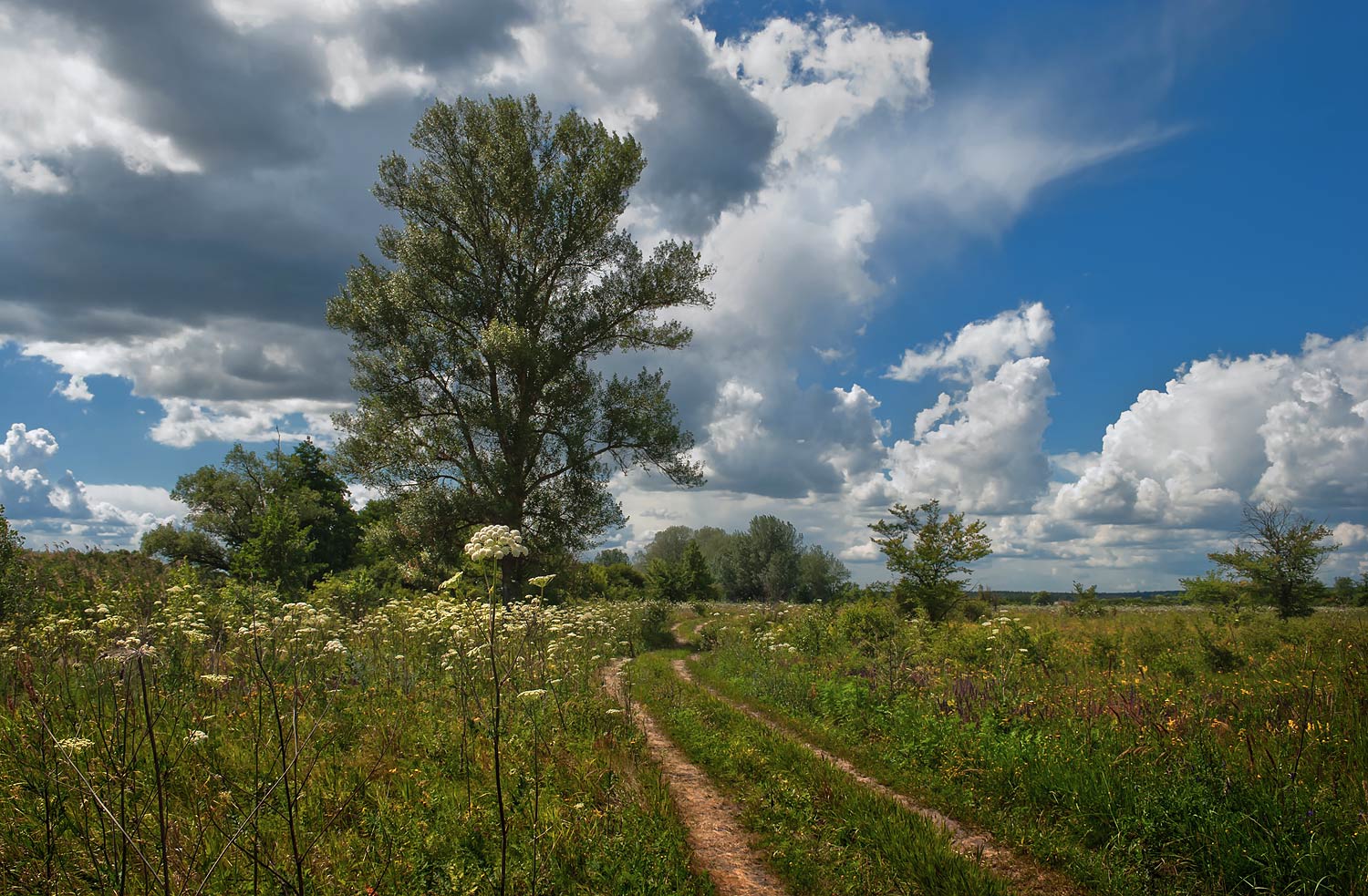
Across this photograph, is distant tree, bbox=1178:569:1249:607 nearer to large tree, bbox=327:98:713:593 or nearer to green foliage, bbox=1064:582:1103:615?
green foliage, bbox=1064:582:1103:615

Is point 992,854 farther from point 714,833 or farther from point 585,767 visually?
point 585,767

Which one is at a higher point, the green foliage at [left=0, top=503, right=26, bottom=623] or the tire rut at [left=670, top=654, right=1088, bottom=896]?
the green foliage at [left=0, top=503, right=26, bottom=623]

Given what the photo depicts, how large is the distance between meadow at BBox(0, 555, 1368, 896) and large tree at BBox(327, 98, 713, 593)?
11.2 meters

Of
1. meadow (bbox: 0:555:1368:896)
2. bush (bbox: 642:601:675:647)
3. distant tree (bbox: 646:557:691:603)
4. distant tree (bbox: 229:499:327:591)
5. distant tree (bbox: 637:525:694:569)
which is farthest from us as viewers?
distant tree (bbox: 637:525:694:569)

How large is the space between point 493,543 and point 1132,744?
6285 millimetres

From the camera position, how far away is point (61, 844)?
4.08 meters

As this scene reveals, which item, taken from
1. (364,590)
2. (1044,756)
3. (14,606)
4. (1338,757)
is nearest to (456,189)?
(364,590)

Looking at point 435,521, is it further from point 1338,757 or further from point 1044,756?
point 1338,757

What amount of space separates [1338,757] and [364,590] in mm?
16847

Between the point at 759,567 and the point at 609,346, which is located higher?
the point at 609,346

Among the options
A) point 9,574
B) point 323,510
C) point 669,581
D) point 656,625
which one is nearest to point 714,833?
point 9,574

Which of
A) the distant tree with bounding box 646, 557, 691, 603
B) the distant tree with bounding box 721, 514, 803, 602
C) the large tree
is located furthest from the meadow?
the distant tree with bounding box 721, 514, 803, 602

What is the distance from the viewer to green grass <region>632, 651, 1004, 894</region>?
4355mm

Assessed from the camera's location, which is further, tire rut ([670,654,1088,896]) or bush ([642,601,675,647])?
bush ([642,601,675,647])
